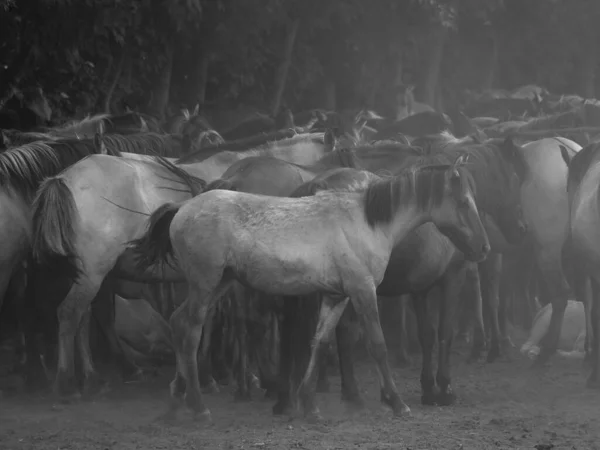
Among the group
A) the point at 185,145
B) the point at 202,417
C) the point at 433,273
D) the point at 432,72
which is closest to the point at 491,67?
the point at 432,72

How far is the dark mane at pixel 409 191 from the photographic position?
10.0 meters

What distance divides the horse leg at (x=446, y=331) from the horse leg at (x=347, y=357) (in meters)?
0.73

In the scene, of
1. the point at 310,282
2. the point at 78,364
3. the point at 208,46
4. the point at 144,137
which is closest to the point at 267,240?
the point at 310,282

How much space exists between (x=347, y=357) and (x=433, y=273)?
1.00 meters

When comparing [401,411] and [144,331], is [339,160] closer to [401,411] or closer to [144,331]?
[144,331]

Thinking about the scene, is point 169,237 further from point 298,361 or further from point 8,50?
point 8,50

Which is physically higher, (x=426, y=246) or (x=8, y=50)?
(x=8, y=50)

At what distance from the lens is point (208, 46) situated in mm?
21438

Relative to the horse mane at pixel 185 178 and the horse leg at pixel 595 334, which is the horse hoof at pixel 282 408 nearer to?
the horse mane at pixel 185 178

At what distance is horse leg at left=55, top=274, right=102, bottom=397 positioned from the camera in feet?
36.0

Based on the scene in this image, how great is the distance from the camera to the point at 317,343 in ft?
32.4

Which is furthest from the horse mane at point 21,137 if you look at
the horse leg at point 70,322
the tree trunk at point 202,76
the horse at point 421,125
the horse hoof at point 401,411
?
the tree trunk at point 202,76

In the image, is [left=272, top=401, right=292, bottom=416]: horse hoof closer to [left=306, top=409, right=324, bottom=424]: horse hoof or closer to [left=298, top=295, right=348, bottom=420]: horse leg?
[left=298, top=295, right=348, bottom=420]: horse leg

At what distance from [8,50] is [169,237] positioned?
7.85 metres
